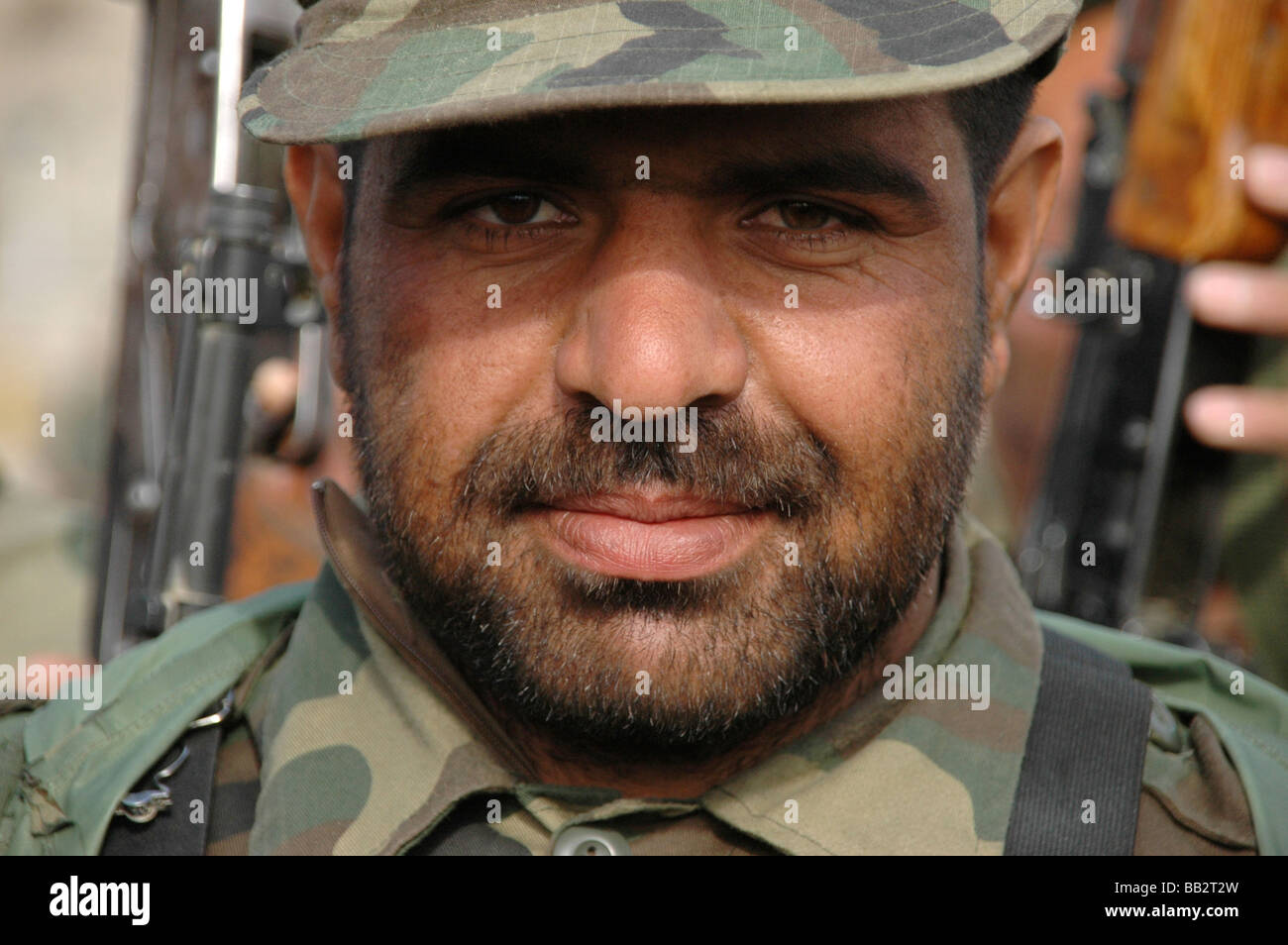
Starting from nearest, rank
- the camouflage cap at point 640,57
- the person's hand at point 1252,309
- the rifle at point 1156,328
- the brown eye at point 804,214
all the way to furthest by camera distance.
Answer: the camouflage cap at point 640,57 → the brown eye at point 804,214 → the person's hand at point 1252,309 → the rifle at point 1156,328

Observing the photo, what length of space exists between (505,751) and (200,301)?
1657mm

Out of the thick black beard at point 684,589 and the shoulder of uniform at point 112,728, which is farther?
the shoulder of uniform at point 112,728

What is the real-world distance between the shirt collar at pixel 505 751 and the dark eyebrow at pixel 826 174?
0.59 metres

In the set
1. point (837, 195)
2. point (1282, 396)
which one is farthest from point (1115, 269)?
point (837, 195)

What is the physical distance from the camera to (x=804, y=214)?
1773 mm

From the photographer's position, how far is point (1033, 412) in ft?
18.0

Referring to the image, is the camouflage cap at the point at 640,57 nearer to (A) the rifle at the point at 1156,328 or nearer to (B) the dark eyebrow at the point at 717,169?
(B) the dark eyebrow at the point at 717,169

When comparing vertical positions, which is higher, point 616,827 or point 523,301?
point 523,301

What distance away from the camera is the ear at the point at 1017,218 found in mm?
2023

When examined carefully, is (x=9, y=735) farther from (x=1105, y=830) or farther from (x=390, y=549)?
(x=1105, y=830)

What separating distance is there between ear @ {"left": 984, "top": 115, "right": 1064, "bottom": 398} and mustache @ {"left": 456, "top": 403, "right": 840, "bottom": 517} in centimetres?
45

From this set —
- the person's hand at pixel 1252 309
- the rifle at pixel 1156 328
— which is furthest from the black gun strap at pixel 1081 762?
the rifle at pixel 1156 328

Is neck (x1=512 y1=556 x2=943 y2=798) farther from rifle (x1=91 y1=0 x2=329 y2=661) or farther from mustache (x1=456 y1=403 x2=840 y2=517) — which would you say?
rifle (x1=91 y1=0 x2=329 y2=661)
